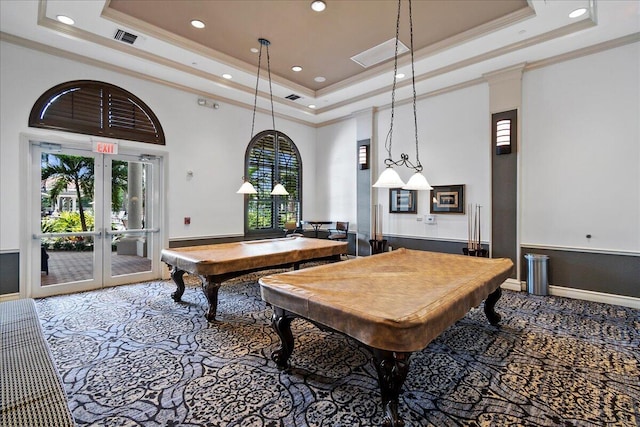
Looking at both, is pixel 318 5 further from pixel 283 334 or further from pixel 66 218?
pixel 66 218

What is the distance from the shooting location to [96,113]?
4715 millimetres

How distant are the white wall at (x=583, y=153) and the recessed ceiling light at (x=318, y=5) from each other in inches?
136

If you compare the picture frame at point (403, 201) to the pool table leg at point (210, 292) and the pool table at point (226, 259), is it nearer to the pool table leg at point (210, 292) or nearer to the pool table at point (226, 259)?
the pool table at point (226, 259)

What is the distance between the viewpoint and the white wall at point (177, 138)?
158 inches

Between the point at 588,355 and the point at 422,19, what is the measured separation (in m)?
4.17

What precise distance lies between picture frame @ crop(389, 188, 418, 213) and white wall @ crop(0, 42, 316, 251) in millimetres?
2898

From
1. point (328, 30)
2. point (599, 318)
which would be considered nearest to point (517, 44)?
point (328, 30)

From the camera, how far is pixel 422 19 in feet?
12.9

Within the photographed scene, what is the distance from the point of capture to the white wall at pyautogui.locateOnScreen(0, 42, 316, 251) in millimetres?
4020

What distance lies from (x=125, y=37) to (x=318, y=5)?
9.00 feet

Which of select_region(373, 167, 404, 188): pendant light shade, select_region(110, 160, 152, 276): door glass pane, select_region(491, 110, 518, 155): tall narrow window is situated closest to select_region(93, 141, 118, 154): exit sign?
select_region(110, 160, 152, 276): door glass pane

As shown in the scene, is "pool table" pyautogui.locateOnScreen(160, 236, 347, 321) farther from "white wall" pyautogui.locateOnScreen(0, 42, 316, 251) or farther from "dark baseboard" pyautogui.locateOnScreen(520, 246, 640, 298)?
"dark baseboard" pyautogui.locateOnScreen(520, 246, 640, 298)

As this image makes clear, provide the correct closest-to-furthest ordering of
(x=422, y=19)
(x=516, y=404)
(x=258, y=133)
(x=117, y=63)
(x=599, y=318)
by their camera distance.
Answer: (x=516, y=404) → (x=599, y=318) → (x=422, y=19) → (x=117, y=63) → (x=258, y=133)

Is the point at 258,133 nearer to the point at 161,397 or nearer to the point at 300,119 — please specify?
the point at 300,119
